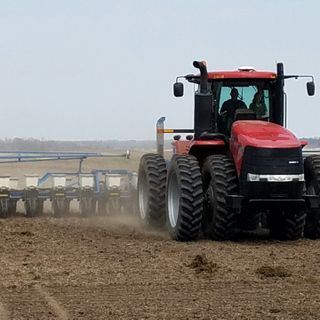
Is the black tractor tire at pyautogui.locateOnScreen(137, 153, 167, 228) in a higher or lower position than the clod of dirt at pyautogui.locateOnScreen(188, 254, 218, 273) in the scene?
higher

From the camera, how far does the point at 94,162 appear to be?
41.8 meters

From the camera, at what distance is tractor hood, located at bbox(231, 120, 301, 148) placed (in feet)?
36.9

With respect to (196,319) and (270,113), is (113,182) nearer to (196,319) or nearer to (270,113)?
(270,113)

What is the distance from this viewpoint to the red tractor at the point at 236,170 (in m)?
11.2

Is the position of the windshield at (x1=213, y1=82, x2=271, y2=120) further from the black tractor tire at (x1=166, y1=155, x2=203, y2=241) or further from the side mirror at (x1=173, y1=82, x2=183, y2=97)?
the black tractor tire at (x1=166, y1=155, x2=203, y2=241)

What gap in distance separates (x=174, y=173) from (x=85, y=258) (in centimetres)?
257

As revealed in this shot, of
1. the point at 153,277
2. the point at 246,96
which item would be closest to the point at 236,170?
the point at 246,96

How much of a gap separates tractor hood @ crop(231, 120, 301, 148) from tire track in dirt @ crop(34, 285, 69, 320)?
416cm

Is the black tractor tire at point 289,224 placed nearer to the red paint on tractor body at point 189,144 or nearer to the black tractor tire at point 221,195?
the black tractor tire at point 221,195

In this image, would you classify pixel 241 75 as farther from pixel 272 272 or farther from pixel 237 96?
pixel 272 272

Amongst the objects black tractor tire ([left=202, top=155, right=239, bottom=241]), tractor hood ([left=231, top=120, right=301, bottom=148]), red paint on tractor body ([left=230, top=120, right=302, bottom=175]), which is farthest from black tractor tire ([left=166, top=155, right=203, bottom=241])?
tractor hood ([left=231, top=120, right=301, bottom=148])

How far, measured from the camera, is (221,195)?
37.0 ft

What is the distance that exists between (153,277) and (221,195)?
2.81 meters

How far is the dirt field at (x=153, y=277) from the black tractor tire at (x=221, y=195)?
0.21 m
